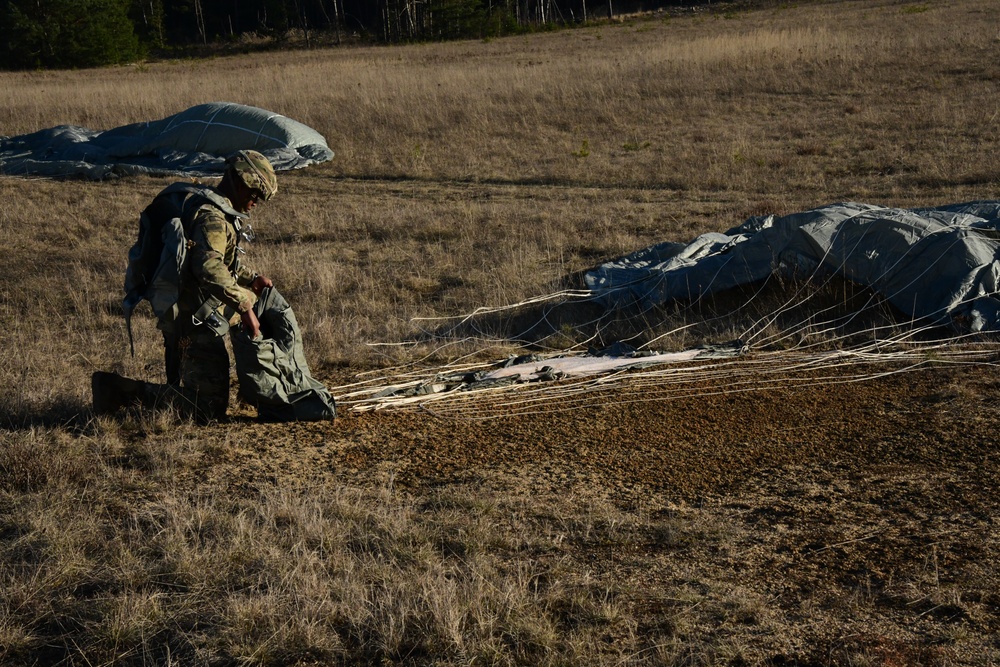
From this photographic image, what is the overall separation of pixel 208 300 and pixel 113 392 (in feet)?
2.47

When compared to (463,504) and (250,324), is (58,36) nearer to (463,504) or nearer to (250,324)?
(250,324)

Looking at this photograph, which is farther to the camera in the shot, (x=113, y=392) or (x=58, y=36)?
(x=58, y=36)

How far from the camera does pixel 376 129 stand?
17.0 metres

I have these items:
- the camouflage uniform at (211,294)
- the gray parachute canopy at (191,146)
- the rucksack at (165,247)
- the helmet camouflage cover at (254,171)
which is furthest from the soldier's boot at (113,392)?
the gray parachute canopy at (191,146)

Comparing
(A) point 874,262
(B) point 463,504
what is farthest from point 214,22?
(B) point 463,504

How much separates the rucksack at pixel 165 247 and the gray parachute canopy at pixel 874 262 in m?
3.54

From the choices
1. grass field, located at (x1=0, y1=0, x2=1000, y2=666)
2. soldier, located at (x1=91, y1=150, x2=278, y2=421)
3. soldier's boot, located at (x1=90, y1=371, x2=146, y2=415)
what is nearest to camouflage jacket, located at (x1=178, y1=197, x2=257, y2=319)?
soldier, located at (x1=91, y1=150, x2=278, y2=421)

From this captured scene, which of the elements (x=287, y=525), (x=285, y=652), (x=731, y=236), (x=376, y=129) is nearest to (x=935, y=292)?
(x=731, y=236)

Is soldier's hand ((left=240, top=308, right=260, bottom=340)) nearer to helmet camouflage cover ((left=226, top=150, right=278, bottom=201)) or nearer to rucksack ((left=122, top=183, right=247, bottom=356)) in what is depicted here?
rucksack ((left=122, top=183, right=247, bottom=356))

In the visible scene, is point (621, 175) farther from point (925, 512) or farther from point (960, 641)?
point (960, 641)

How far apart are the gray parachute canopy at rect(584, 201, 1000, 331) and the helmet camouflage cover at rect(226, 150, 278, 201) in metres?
3.30

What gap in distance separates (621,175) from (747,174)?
172 cm

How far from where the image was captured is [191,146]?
15250mm

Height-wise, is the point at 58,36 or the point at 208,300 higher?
the point at 58,36
